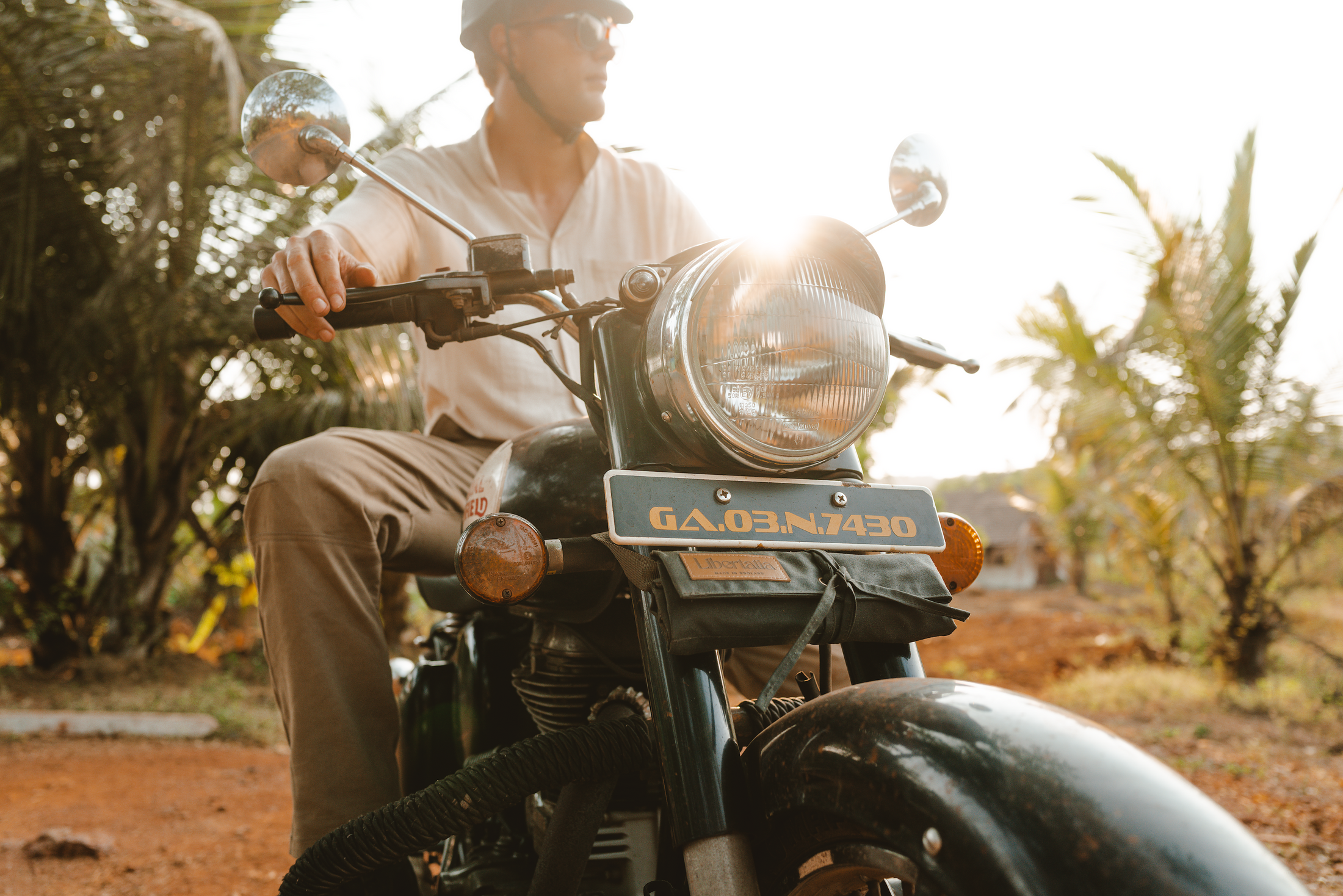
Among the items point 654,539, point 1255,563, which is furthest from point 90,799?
point 1255,563

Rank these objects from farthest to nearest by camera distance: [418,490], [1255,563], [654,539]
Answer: [1255,563], [418,490], [654,539]

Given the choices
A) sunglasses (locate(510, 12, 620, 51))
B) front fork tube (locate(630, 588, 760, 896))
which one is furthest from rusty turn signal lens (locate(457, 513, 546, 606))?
sunglasses (locate(510, 12, 620, 51))

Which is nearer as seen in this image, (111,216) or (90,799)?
(90,799)

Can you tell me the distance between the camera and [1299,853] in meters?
2.56

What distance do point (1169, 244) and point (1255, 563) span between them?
2157 mm

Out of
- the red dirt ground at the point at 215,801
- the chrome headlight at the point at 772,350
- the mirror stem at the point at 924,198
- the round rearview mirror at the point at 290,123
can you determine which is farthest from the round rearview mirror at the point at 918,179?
the red dirt ground at the point at 215,801

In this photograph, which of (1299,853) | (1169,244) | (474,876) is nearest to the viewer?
(474,876)

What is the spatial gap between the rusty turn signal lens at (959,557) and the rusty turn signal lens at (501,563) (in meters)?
0.52

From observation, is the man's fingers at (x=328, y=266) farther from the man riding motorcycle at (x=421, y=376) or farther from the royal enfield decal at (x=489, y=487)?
the royal enfield decal at (x=489, y=487)

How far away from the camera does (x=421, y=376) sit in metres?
1.98

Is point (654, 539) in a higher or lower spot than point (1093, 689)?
higher

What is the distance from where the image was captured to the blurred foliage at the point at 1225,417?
17.4 ft

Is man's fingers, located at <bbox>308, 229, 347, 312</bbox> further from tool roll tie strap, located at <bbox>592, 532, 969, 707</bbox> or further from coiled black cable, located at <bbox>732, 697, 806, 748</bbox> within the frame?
coiled black cable, located at <bbox>732, 697, 806, 748</bbox>

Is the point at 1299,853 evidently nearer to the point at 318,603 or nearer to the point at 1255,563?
the point at 318,603
